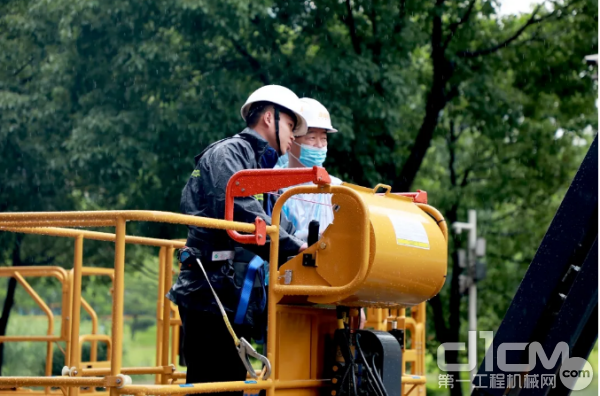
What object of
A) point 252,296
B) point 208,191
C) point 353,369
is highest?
point 208,191

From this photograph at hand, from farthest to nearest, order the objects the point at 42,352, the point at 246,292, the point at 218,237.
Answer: the point at 42,352
the point at 218,237
the point at 246,292

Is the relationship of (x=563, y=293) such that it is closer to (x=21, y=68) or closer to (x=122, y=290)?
(x=122, y=290)

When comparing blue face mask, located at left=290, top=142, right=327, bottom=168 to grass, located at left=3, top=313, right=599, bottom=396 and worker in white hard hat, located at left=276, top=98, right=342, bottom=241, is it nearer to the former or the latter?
worker in white hard hat, located at left=276, top=98, right=342, bottom=241

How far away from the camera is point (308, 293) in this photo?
374 cm

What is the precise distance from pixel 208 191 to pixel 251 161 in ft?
1.02

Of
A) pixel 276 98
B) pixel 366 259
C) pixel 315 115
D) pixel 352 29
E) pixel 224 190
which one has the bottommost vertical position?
pixel 366 259

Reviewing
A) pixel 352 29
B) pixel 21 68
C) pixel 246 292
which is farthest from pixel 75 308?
pixel 21 68

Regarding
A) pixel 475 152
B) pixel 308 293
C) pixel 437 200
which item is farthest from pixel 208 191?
pixel 475 152

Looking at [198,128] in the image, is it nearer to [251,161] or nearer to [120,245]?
[251,161]

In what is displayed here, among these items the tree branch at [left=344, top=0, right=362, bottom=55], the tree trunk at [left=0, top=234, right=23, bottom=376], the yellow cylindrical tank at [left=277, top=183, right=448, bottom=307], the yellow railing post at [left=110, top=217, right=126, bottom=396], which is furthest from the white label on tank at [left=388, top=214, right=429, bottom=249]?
the tree trunk at [left=0, top=234, right=23, bottom=376]

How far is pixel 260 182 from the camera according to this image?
3.93 meters

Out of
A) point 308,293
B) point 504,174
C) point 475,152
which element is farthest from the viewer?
point 475,152

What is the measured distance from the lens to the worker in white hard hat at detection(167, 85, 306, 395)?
4051mm

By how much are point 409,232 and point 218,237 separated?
0.86 metres
